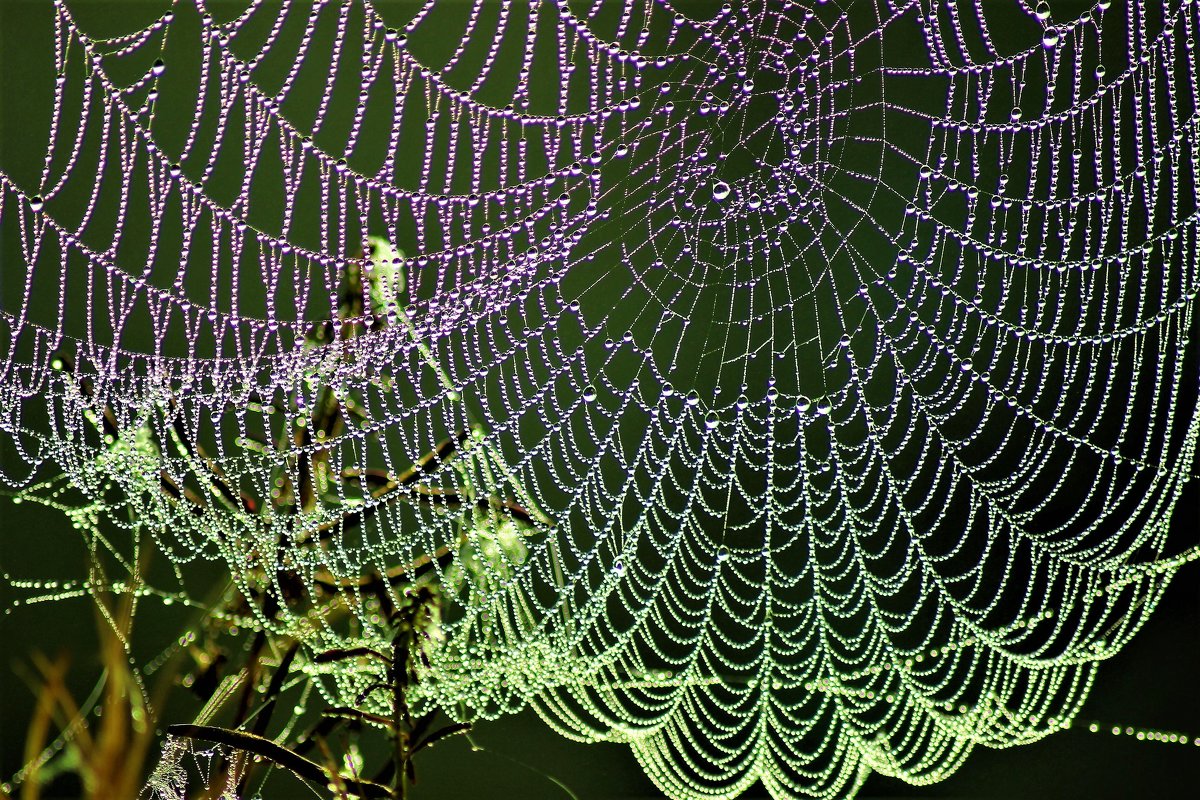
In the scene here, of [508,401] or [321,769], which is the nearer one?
[321,769]

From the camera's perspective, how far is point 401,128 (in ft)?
4.01

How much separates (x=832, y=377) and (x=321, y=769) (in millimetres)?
761

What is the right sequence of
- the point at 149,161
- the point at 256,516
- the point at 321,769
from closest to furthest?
the point at 321,769 → the point at 256,516 → the point at 149,161

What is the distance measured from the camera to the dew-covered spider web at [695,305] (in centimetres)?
111

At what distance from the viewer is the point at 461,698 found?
3.34ft

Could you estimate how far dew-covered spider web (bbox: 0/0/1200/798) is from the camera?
3.65 feet

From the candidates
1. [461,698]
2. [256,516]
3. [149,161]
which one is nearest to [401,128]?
[149,161]

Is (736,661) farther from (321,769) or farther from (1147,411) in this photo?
(321,769)

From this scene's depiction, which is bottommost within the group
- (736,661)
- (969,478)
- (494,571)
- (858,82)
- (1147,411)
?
(736,661)

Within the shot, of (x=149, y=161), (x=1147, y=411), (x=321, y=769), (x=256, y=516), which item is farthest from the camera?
(x=1147, y=411)

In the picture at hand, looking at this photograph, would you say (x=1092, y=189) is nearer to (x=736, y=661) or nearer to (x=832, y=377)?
(x=832, y=377)

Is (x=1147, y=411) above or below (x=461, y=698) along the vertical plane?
above

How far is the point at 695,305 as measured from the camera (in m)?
1.25

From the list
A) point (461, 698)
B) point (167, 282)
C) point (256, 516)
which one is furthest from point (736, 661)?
point (167, 282)
